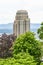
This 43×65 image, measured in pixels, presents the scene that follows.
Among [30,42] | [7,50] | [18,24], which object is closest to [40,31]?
[7,50]

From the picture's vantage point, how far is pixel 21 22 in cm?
5875

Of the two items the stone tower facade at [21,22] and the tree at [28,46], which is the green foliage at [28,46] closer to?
the tree at [28,46]

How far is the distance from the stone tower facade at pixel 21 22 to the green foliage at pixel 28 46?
76.3ft

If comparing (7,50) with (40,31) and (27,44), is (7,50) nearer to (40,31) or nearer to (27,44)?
(40,31)

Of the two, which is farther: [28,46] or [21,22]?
[21,22]

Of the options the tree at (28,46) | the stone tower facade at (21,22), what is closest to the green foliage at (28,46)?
the tree at (28,46)

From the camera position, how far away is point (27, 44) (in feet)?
112

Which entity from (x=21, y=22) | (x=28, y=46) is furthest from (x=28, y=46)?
(x=21, y=22)

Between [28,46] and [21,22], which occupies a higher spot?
[28,46]

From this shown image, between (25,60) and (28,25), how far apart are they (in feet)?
112

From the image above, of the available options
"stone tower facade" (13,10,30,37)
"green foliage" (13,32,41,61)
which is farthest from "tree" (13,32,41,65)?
"stone tower facade" (13,10,30,37)

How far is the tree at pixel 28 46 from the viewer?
1352 inches

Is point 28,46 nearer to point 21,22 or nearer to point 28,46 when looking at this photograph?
point 28,46

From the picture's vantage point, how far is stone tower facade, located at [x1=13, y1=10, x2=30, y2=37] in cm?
5888
